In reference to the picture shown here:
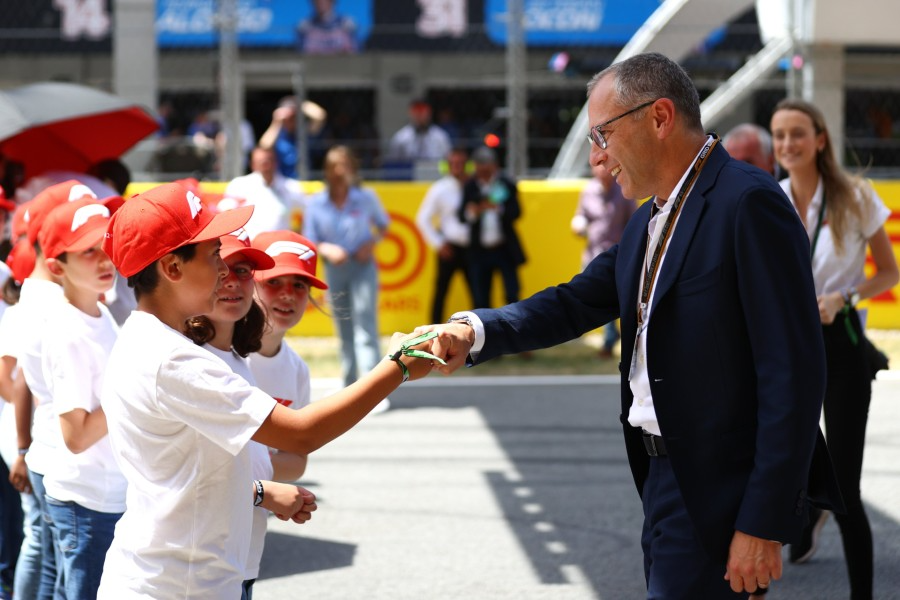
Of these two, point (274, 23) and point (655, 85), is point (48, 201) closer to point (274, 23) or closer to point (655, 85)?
point (655, 85)

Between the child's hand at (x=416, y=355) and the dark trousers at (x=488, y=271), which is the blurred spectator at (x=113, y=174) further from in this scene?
the dark trousers at (x=488, y=271)

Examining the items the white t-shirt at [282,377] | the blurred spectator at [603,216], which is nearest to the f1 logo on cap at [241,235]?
the white t-shirt at [282,377]

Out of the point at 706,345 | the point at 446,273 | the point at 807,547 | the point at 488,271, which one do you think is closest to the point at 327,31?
the point at 446,273

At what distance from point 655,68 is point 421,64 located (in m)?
19.9

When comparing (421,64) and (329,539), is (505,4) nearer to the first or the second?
(421,64)

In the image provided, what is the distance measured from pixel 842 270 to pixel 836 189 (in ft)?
1.10

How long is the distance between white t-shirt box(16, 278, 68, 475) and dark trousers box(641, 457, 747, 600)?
1952mm

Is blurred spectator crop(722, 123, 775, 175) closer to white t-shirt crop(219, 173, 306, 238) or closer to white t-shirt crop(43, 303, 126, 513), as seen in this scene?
white t-shirt crop(43, 303, 126, 513)

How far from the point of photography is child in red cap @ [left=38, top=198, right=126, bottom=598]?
3.79 meters

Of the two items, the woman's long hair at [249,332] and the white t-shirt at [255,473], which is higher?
the woman's long hair at [249,332]

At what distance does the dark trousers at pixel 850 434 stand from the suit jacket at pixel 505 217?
716 cm

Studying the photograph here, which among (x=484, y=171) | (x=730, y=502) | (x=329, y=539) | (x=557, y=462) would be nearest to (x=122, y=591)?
(x=730, y=502)

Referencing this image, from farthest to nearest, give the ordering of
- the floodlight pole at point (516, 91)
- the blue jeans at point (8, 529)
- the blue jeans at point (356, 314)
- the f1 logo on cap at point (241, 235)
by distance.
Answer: the floodlight pole at point (516, 91) → the blue jeans at point (356, 314) → the blue jeans at point (8, 529) → the f1 logo on cap at point (241, 235)

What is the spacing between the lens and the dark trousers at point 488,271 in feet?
40.4
